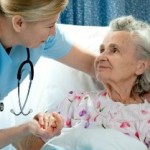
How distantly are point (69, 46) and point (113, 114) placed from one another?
0.37 meters

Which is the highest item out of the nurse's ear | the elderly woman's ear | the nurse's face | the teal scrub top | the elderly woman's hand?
the nurse's ear

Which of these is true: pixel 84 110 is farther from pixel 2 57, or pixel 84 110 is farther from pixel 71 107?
pixel 2 57

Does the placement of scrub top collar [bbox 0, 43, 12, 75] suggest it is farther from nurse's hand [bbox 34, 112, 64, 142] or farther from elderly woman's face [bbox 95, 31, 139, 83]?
elderly woman's face [bbox 95, 31, 139, 83]

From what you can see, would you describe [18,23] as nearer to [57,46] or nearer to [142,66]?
[57,46]

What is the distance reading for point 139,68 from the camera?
5.52 feet

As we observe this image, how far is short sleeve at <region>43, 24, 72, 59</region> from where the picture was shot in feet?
5.53

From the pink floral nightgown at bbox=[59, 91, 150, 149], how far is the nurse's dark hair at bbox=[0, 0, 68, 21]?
0.55 meters

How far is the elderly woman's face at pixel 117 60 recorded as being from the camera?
163 centimetres

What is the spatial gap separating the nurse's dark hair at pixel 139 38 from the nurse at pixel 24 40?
0.89 feet

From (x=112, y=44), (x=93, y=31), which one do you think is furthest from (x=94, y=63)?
(x=93, y=31)

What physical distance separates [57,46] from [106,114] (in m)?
0.38

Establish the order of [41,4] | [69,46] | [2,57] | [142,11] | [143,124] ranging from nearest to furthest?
[41,4]
[2,57]
[143,124]
[69,46]
[142,11]

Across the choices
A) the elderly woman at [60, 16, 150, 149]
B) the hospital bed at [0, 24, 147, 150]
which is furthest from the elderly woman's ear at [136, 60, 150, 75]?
the hospital bed at [0, 24, 147, 150]

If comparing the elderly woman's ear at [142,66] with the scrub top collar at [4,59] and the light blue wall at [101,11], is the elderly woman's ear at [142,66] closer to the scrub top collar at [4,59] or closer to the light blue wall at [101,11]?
the scrub top collar at [4,59]
